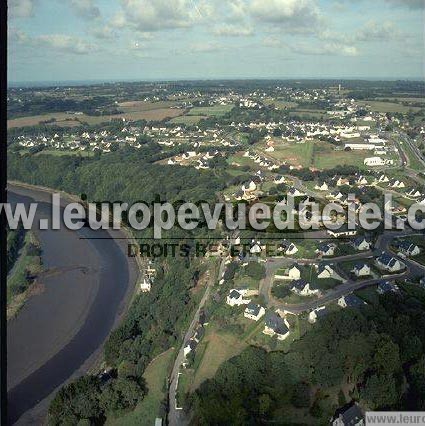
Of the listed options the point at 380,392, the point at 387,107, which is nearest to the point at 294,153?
the point at 387,107

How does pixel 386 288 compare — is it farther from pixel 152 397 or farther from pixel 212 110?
pixel 212 110

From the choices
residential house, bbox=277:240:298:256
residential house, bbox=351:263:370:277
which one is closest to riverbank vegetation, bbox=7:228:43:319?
residential house, bbox=277:240:298:256

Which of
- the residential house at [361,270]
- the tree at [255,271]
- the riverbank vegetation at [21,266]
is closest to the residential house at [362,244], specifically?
the residential house at [361,270]

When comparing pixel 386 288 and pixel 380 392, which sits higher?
pixel 386 288

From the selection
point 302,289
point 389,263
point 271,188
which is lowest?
point 302,289

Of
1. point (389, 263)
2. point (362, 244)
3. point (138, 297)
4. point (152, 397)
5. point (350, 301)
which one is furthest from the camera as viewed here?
point (138, 297)

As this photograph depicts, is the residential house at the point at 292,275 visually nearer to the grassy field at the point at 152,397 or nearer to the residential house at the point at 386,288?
the residential house at the point at 386,288

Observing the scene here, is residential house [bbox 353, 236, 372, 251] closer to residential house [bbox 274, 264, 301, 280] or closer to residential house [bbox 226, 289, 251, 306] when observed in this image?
residential house [bbox 274, 264, 301, 280]
